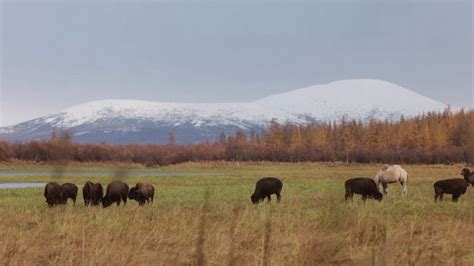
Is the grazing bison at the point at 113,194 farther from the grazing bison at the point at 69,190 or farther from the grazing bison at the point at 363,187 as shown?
the grazing bison at the point at 363,187

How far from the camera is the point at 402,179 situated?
87.6 ft

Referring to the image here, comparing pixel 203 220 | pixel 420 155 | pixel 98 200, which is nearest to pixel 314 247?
pixel 203 220

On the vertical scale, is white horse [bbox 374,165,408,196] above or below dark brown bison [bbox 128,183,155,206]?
above

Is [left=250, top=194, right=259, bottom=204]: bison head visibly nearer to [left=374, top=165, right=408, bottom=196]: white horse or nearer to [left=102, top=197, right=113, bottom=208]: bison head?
[left=102, top=197, right=113, bottom=208]: bison head

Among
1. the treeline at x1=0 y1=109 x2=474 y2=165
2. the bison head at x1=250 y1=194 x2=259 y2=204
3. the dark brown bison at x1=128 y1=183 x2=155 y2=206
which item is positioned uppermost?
the treeline at x1=0 y1=109 x2=474 y2=165

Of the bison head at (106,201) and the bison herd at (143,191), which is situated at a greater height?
the bison herd at (143,191)

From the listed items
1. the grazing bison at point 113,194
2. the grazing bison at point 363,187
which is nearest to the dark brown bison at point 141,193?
the grazing bison at point 113,194

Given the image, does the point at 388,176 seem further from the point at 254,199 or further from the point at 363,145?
the point at 363,145

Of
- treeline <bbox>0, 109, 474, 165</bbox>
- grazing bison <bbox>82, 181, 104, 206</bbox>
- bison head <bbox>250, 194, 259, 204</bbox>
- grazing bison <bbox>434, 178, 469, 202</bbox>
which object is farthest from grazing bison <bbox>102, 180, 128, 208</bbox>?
treeline <bbox>0, 109, 474, 165</bbox>

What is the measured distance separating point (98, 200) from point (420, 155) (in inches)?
4221

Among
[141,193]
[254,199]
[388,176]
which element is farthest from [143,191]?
[388,176]

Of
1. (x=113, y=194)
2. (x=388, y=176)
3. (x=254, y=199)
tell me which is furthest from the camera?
(x=388, y=176)

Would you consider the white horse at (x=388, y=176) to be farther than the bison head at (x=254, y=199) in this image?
Yes

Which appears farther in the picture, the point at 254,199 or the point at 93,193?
the point at 254,199
